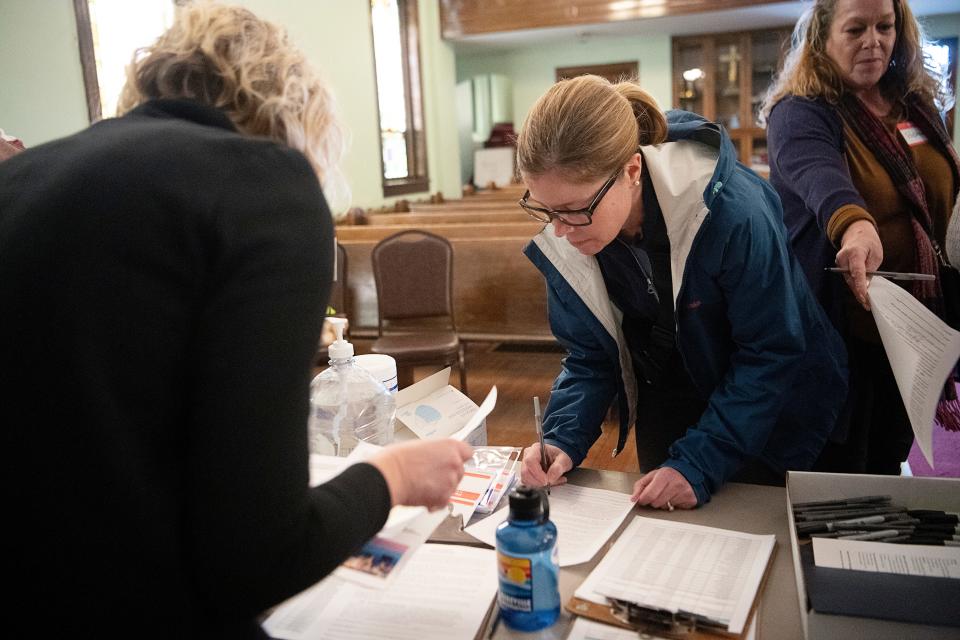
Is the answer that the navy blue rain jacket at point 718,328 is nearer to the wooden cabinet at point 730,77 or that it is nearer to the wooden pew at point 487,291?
the wooden pew at point 487,291

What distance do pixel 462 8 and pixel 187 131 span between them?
8.72m

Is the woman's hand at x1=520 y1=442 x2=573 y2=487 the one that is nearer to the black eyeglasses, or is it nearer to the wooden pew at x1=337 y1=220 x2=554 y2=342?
the black eyeglasses

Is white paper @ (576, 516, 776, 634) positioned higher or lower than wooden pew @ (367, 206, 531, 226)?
lower

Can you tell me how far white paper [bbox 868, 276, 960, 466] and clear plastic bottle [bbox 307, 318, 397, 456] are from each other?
Answer: 2.92 ft

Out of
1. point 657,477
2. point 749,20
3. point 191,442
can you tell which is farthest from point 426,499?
point 749,20

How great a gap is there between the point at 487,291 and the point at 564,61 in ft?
23.5

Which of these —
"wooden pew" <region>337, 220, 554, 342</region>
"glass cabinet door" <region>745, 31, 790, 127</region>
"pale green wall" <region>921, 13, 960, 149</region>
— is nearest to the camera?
"wooden pew" <region>337, 220, 554, 342</region>

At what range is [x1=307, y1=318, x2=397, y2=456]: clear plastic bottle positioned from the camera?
4.78 ft

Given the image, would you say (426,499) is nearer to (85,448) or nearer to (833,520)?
(85,448)

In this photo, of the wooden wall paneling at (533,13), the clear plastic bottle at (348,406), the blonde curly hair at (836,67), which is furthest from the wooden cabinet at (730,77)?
the clear plastic bottle at (348,406)

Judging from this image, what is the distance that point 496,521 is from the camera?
121 cm

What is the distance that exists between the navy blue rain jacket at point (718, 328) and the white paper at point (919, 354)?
0.17 meters

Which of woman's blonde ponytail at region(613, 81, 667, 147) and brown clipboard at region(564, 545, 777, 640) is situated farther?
woman's blonde ponytail at region(613, 81, 667, 147)

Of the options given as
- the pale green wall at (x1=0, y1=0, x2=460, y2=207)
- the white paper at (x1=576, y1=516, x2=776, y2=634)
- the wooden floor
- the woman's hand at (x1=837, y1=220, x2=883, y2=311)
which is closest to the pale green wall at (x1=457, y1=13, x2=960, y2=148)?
the pale green wall at (x1=0, y1=0, x2=460, y2=207)
